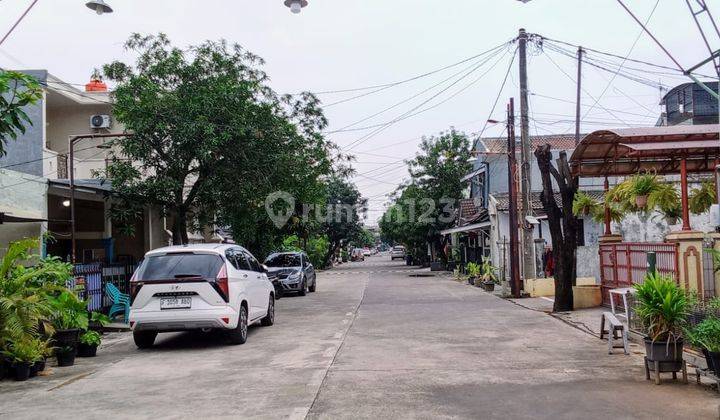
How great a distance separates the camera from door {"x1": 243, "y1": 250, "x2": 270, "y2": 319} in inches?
479

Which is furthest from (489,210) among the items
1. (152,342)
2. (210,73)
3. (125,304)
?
(152,342)

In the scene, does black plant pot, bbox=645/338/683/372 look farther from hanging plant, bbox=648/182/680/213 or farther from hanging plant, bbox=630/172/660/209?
hanging plant, bbox=630/172/660/209

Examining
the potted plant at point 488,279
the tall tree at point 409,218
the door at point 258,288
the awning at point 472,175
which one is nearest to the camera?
the door at point 258,288

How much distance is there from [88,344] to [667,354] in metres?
8.57

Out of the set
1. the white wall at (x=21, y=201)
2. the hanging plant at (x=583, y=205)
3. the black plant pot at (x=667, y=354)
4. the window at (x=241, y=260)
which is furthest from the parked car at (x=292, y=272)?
the black plant pot at (x=667, y=354)

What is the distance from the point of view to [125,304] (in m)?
15.1

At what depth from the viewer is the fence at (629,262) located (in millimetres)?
12587

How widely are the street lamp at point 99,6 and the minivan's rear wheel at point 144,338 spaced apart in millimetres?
5419

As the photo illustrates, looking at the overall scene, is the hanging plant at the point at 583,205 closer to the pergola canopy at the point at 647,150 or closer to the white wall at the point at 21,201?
the pergola canopy at the point at 647,150

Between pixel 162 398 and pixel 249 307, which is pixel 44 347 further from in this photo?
pixel 249 307

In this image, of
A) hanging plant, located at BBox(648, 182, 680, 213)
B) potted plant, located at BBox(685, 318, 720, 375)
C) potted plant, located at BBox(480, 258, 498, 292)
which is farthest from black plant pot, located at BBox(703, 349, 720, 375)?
potted plant, located at BBox(480, 258, 498, 292)

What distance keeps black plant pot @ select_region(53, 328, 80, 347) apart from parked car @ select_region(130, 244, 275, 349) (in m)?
1.01

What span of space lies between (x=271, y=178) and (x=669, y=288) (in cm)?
1163

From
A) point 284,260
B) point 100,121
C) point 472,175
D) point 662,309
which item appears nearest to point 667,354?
point 662,309
